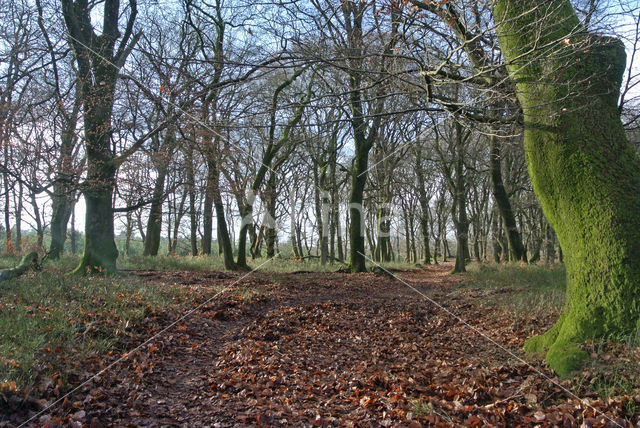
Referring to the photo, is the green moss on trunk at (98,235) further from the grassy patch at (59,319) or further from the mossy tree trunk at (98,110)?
the grassy patch at (59,319)

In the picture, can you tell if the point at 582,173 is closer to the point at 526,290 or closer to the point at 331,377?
the point at 331,377

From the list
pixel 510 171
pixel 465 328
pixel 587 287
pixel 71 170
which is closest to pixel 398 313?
pixel 465 328

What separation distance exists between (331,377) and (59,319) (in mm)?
3612

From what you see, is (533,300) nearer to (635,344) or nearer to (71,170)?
(635,344)

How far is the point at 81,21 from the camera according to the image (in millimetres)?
10492

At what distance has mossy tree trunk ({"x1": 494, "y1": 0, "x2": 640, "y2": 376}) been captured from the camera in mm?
4016

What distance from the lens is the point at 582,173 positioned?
4348mm

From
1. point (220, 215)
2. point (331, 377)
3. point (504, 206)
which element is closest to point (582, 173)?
point (331, 377)

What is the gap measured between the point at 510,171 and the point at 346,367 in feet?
66.0

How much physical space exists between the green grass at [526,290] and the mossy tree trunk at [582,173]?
2323 millimetres

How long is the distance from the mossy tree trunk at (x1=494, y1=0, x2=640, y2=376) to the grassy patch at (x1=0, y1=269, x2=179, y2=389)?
5.07m

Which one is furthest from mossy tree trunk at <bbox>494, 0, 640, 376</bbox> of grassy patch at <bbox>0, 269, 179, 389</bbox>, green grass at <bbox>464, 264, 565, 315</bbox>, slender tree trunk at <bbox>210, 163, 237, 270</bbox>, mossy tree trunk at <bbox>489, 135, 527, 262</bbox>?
slender tree trunk at <bbox>210, 163, 237, 270</bbox>

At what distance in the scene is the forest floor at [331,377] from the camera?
3326mm

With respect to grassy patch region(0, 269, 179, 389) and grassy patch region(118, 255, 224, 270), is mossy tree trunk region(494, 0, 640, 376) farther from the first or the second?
grassy patch region(118, 255, 224, 270)
